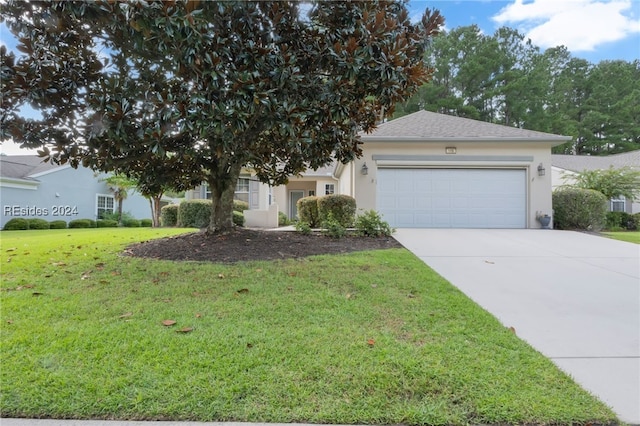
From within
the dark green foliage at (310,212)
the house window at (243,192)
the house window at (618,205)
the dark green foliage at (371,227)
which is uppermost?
the house window at (243,192)

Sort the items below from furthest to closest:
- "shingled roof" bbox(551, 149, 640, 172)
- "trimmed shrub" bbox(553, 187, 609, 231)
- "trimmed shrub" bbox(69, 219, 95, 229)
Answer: "shingled roof" bbox(551, 149, 640, 172) → "trimmed shrub" bbox(69, 219, 95, 229) → "trimmed shrub" bbox(553, 187, 609, 231)

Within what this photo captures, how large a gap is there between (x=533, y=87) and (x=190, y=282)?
30.9m

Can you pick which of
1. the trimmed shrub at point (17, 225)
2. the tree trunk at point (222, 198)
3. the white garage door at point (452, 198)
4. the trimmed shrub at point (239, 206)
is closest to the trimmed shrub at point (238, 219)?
the trimmed shrub at point (239, 206)

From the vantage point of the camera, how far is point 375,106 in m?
6.18

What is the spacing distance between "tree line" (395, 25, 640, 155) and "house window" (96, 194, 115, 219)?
2224cm

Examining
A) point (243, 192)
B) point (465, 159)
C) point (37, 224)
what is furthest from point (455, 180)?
point (37, 224)

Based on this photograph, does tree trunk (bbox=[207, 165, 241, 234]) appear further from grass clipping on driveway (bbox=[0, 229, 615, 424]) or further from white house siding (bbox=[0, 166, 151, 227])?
white house siding (bbox=[0, 166, 151, 227])

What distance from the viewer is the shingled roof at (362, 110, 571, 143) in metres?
11.1

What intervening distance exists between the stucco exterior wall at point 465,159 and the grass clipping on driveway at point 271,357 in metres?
7.38

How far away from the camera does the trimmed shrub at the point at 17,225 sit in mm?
14711

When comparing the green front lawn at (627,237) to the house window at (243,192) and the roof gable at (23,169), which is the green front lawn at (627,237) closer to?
the house window at (243,192)

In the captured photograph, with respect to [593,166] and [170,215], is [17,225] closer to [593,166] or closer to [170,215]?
[170,215]

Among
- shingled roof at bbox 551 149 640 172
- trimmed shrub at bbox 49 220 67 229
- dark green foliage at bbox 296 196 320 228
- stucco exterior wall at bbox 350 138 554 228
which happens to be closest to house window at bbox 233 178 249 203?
dark green foliage at bbox 296 196 320 228

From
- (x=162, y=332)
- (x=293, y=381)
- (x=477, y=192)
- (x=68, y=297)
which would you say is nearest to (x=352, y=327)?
(x=293, y=381)
